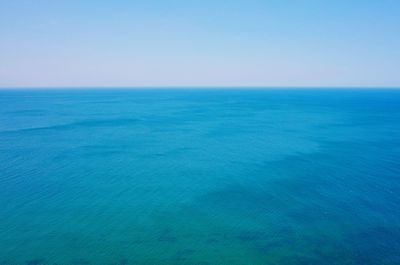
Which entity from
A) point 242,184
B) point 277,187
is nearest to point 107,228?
point 242,184

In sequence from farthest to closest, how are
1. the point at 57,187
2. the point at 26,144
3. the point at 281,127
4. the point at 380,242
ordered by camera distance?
the point at 281,127 < the point at 26,144 < the point at 57,187 < the point at 380,242

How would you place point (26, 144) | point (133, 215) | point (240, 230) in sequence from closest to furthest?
point (240, 230)
point (133, 215)
point (26, 144)

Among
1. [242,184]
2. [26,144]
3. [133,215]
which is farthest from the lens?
[26,144]

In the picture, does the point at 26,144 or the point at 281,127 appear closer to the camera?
the point at 26,144

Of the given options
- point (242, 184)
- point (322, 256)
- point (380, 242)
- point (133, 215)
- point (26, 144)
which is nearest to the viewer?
point (322, 256)

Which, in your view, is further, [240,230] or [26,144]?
[26,144]

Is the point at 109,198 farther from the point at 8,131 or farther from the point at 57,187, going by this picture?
the point at 8,131

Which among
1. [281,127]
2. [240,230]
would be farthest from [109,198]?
[281,127]

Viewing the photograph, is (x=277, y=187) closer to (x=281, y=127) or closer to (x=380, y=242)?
(x=380, y=242)

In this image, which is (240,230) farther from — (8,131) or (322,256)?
(8,131)
